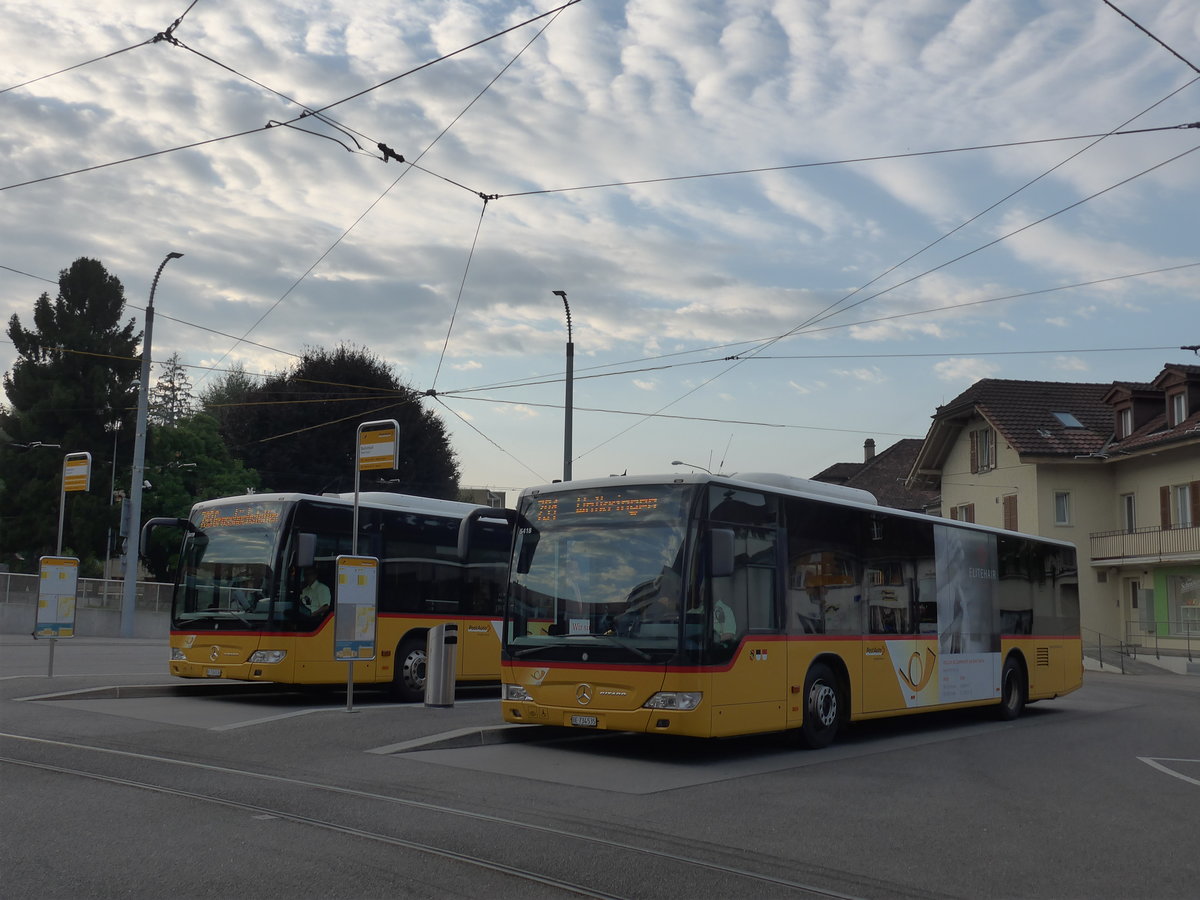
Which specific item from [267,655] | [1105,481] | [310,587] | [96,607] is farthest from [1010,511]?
[267,655]

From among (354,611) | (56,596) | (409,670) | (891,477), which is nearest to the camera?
(354,611)

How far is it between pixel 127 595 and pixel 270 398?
22.9m

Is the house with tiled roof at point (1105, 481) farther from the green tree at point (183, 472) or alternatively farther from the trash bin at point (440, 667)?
the trash bin at point (440, 667)

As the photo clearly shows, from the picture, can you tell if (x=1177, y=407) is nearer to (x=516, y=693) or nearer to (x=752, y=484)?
(x=752, y=484)

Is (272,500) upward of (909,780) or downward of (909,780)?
upward

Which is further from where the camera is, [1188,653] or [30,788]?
[1188,653]

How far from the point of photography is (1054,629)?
19516 mm

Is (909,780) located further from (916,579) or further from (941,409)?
(941,409)

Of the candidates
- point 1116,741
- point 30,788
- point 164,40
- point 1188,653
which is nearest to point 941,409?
point 1188,653

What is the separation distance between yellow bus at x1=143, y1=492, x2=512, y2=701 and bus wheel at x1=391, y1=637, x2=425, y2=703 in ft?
0.05

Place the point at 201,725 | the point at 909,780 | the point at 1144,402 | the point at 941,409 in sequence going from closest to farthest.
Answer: the point at 909,780, the point at 201,725, the point at 1144,402, the point at 941,409

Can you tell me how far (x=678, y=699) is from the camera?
11.2m

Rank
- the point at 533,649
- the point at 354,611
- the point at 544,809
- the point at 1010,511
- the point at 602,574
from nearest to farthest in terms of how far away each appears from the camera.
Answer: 1. the point at 544,809
2. the point at 602,574
3. the point at 533,649
4. the point at 354,611
5. the point at 1010,511

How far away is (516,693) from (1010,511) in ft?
125
